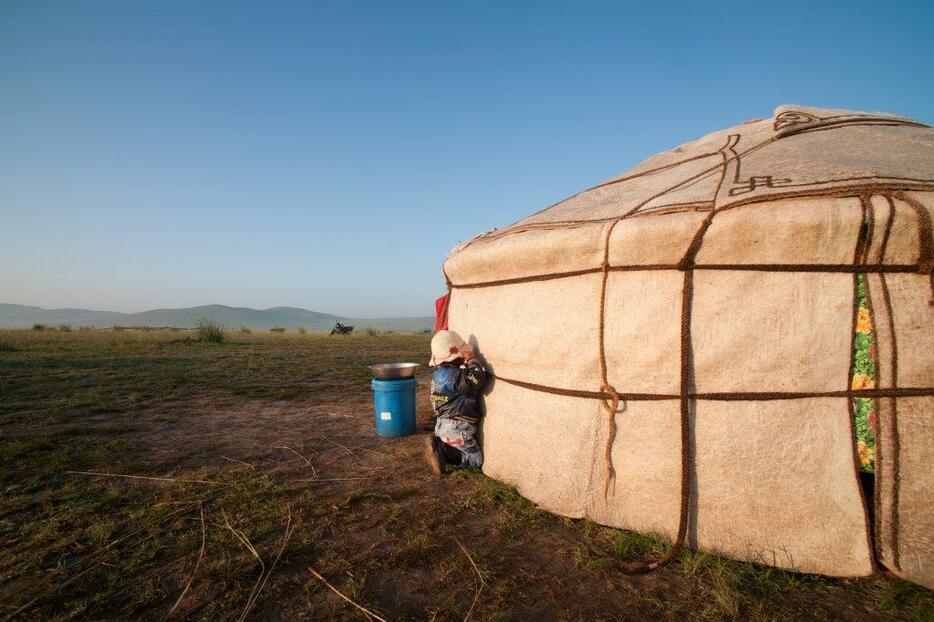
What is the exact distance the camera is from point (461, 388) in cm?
321

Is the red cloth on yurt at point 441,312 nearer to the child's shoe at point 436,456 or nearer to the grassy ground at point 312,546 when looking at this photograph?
the grassy ground at point 312,546

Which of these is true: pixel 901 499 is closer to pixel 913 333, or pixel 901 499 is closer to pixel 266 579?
pixel 913 333

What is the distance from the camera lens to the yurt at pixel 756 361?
1964 mm

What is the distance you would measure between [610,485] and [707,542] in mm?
496

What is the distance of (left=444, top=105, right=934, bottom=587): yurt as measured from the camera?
1964mm

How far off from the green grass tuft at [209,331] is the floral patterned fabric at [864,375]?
18129mm

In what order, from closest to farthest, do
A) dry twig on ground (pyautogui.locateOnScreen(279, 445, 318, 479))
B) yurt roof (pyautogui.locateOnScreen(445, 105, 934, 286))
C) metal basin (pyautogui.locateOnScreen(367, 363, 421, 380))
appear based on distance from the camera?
yurt roof (pyautogui.locateOnScreen(445, 105, 934, 286)) < dry twig on ground (pyautogui.locateOnScreen(279, 445, 318, 479)) < metal basin (pyautogui.locateOnScreen(367, 363, 421, 380))

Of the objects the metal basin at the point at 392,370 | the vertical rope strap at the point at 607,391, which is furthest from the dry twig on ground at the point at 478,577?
the metal basin at the point at 392,370

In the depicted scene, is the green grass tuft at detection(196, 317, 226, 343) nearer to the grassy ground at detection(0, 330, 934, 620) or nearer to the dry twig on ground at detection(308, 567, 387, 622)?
the grassy ground at detection(0, 330, 934, 620)

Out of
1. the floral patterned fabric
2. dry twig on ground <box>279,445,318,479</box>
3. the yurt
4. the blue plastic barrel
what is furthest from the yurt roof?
dry twig on ground <box>279,445,318,479</box>

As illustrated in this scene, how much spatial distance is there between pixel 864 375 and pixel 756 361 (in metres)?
0.45

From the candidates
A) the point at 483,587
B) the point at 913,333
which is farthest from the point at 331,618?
the point at 913,333

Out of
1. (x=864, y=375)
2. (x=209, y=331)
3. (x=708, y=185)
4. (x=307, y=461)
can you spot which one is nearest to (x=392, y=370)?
(x=307, y=461)

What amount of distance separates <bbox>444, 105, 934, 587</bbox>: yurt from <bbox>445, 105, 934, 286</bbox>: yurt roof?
0.02 meters
